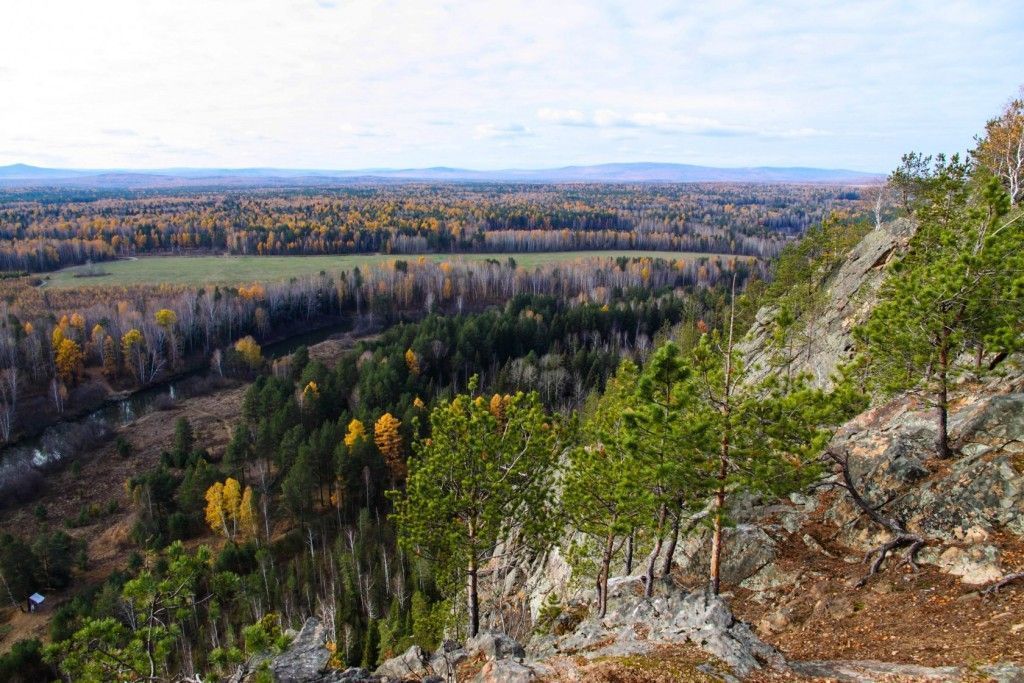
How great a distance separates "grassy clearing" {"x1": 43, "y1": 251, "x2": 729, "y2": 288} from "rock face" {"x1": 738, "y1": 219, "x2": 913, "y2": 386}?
95671 mm

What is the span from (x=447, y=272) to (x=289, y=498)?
75853mm

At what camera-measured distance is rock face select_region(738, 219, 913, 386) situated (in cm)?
3394

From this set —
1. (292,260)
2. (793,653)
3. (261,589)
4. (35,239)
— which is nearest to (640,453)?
(793,653)

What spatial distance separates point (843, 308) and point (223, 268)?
122 metres

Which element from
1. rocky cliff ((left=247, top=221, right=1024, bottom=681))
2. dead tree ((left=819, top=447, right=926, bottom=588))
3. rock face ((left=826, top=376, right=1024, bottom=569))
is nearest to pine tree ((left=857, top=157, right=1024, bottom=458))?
rock face ((left=826, top=376, right=1024, bottom=569))

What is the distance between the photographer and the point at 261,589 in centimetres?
3856

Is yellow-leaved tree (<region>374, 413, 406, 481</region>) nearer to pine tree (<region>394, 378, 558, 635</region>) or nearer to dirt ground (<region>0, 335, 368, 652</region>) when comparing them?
dirt ground (<region>0, 335, 368, 652</region>)

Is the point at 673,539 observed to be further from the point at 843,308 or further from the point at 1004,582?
the point at 843,308

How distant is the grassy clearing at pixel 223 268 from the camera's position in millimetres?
116062

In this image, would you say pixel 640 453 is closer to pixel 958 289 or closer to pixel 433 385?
pixel 958 289

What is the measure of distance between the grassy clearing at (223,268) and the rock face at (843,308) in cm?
9567

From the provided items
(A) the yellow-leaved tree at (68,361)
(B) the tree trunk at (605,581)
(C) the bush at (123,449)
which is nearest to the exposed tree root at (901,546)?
(B) the tree trunk at (605,581)

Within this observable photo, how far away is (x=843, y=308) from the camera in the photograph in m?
37.7

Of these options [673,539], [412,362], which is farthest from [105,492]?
[673,539]
